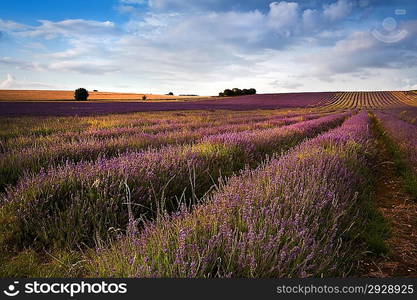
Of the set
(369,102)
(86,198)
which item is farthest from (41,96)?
(86,198)

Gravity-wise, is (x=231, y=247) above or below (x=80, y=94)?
below

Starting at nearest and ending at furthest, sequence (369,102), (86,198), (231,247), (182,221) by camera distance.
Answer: (231,247), (182,221), (86,198), (369,102)

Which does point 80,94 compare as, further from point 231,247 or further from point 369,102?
point 231,247

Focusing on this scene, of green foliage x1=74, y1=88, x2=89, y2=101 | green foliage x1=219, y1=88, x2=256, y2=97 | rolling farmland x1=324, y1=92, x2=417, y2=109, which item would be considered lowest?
rolling farmland x1=324, y1=92, x2=417, y2=109

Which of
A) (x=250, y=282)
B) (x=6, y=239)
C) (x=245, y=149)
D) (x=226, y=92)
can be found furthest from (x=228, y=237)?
(x=226, y=92)

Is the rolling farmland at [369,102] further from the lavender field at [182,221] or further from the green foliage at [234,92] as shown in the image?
the lavender field at [182,221]

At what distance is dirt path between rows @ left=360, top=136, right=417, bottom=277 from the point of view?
2400mm

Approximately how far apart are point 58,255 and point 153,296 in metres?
1.39

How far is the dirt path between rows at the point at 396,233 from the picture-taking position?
2400 millimetres

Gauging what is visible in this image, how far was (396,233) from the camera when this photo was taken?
3180 millimetres

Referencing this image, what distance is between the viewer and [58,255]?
2.35 m

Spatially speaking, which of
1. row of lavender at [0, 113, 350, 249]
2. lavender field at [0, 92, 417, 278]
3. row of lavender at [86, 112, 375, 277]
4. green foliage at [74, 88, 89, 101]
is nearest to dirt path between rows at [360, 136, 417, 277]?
lavender field at [0, 92, 417, 278]

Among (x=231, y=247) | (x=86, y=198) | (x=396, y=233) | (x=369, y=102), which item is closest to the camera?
(x=231, y=247)

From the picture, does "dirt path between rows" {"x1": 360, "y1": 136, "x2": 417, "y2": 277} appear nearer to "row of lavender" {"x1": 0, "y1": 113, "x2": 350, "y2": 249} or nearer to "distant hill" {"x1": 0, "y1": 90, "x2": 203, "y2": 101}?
"row of lavender" {"x1": 0, "y1": 113, "x2": 350, "y2": 249}
